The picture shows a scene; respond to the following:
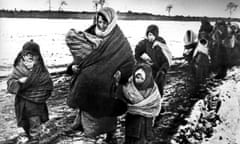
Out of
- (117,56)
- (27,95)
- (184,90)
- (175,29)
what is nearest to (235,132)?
(184,90)

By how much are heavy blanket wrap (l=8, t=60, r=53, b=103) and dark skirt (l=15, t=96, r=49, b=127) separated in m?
0.03

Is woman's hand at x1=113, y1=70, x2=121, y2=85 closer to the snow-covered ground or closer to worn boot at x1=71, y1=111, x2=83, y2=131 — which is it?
worn boot at x1=71, y1=111, x2=83, y2=131

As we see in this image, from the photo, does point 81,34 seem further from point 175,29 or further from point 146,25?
point 175,29

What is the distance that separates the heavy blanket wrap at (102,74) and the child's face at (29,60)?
0.25m

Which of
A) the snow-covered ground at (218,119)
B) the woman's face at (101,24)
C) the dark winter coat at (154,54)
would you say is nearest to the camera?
the woman's face at (101,24)

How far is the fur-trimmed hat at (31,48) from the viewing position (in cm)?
187

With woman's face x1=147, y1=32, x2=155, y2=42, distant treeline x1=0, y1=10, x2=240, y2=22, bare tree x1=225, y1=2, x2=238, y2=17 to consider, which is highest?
bare tree x1=225, y1=2, x2=238, y2=17

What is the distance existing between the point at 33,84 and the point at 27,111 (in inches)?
6.3

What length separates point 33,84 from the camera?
1.90 m

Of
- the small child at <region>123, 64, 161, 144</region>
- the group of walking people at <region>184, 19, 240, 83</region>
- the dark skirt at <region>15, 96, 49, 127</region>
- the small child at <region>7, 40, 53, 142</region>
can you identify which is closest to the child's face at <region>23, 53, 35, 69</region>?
the small child at <region>7, 40, 53, 142</region>

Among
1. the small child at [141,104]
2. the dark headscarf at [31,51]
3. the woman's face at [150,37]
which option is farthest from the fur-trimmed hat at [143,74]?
the dark headscarf at [31,51]

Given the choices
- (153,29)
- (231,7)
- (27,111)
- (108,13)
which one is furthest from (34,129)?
(231,7)

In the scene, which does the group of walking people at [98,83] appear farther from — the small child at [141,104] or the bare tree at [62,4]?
the bare tree at [62,4]

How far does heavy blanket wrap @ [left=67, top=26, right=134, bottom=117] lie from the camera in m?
1.86
